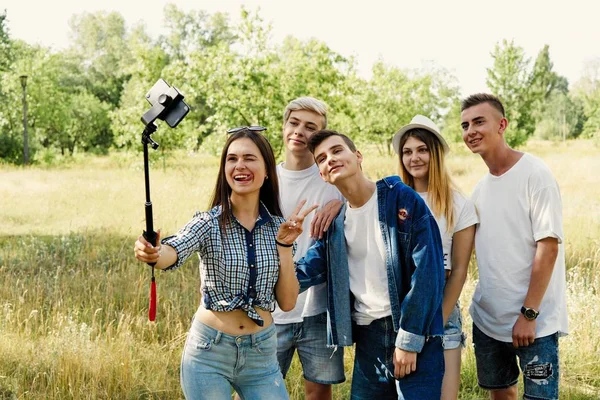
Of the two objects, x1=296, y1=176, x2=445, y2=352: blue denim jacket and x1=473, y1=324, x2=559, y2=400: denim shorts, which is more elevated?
x1=296, y1=176, x2=445, y2=352: blue denim jacket

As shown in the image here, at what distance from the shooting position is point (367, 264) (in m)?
3.01

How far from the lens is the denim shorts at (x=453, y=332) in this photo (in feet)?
10.5

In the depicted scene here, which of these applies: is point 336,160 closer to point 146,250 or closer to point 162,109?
point 162,109

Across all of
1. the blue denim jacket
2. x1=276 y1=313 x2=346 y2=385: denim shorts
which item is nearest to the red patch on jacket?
the blue denim jacket

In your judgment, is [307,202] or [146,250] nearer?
[146,250]

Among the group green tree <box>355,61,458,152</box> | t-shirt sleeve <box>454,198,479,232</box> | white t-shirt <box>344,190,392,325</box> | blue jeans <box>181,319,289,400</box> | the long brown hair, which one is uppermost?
green tree <box>355,61,458,152</box>

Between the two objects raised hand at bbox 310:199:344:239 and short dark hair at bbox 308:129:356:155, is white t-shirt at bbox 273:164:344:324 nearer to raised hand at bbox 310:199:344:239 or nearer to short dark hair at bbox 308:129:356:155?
raised hand at bbox 310:199:344:239

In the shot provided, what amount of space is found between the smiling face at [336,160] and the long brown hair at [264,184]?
26 centimetres

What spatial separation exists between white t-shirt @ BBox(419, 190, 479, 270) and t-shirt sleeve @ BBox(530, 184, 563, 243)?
12.5 inches

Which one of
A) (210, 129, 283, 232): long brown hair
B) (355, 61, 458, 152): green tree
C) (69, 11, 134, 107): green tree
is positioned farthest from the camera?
(69, 11, 134, 107): green tree

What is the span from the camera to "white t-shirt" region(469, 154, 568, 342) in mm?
3189

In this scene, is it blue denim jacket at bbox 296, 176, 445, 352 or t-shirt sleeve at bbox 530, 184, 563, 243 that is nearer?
blue denim jacket at bbox 296, 176, 445, 352

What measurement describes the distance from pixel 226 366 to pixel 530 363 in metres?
1.70

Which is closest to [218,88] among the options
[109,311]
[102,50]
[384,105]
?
[109,311]
